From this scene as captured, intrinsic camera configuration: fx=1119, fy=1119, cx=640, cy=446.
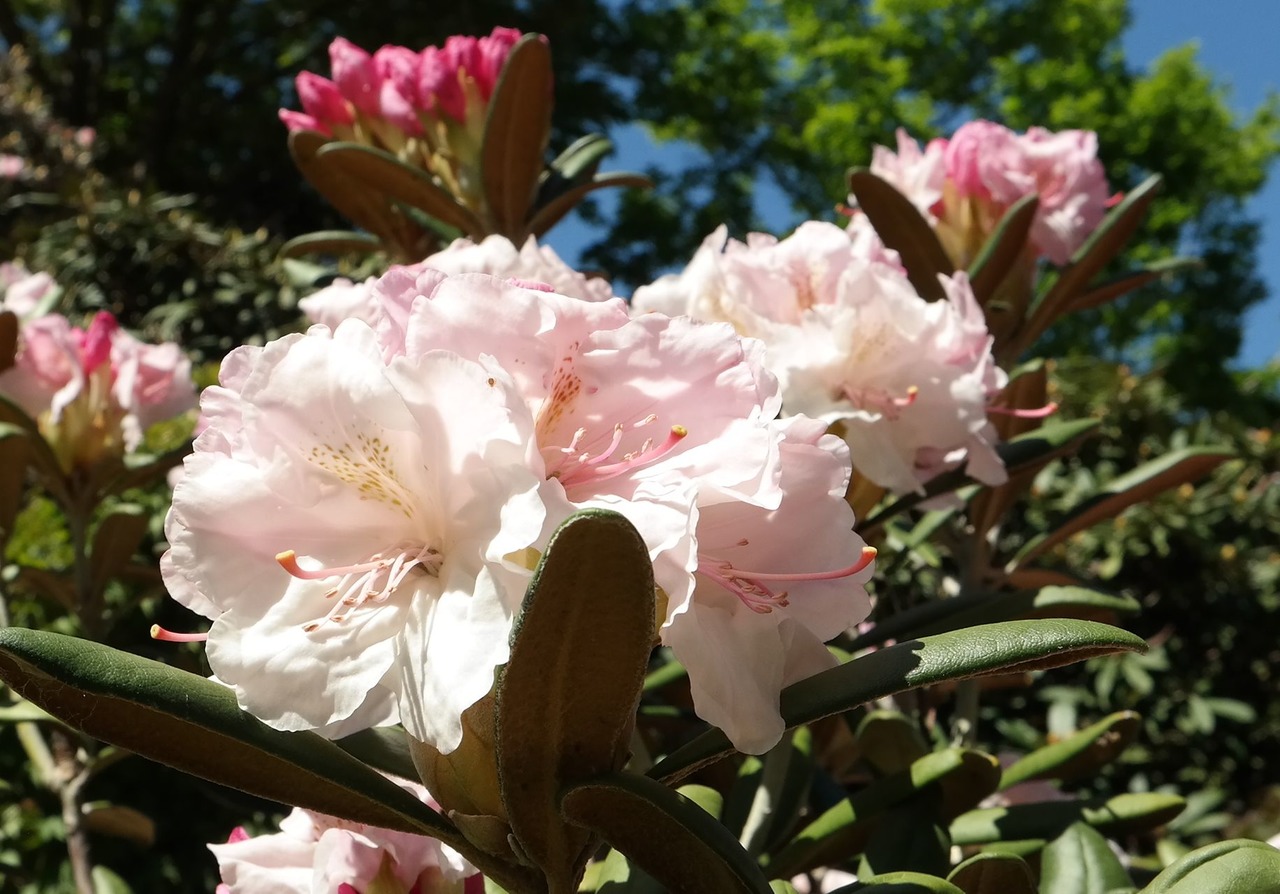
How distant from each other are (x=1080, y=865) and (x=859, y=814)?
0.19m

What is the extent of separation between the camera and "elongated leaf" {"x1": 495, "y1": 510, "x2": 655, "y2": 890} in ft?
1.62

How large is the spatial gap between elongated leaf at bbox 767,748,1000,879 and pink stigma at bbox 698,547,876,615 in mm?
382

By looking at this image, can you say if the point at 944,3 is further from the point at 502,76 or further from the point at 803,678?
the point at 803,678

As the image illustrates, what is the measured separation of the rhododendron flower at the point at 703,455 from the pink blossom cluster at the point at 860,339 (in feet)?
1.12

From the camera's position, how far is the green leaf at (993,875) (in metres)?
0.72

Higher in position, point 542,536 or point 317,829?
point 542,536

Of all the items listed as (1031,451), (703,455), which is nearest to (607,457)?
(703,455)

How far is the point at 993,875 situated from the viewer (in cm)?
73

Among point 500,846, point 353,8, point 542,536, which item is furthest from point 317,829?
point 353,8

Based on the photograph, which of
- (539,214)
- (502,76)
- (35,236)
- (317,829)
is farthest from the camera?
(35,236)

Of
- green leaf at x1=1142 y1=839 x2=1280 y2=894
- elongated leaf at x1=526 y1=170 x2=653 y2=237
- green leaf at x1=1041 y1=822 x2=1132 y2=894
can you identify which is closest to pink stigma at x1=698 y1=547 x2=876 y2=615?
green leaf at x1=1142 y1=839 x2=1280 y2=894

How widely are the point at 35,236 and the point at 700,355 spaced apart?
3.78 meters

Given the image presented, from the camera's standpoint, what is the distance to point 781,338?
977 millimetres

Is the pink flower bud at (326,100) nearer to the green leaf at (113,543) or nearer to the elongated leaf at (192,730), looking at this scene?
the green leaf at (113,543)
